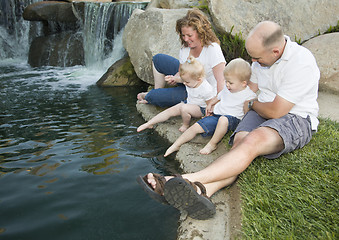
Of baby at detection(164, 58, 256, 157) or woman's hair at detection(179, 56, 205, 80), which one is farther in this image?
woman's hair at detection(179, 56, 205, 80)

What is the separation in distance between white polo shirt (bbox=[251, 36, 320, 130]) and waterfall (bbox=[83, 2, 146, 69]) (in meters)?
7.36

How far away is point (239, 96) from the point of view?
11.3 ft

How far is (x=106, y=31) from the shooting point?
1007 centimetres

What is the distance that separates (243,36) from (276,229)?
4.87 m

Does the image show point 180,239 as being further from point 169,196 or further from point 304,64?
point 304,64

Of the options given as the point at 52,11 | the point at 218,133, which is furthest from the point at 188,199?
the point at 52,11

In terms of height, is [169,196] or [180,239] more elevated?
[169,196]

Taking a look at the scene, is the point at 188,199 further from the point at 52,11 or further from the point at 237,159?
the point at 52,11

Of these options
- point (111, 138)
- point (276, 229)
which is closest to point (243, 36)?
point (111, 138)

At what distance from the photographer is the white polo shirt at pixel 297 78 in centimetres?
272

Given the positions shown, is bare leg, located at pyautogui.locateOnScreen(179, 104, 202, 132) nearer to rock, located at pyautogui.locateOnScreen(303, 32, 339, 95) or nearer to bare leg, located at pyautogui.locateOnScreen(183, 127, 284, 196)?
bare leg, located at pyautogui.locateOnScreen(183, 127, 284, 196)

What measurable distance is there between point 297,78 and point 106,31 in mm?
8435

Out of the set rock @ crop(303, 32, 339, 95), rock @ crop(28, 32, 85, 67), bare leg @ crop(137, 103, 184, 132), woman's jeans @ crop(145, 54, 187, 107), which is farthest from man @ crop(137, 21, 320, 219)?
rock @ crop(28, 32, 85, 67)

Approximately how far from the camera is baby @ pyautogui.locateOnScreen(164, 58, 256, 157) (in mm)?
3293
